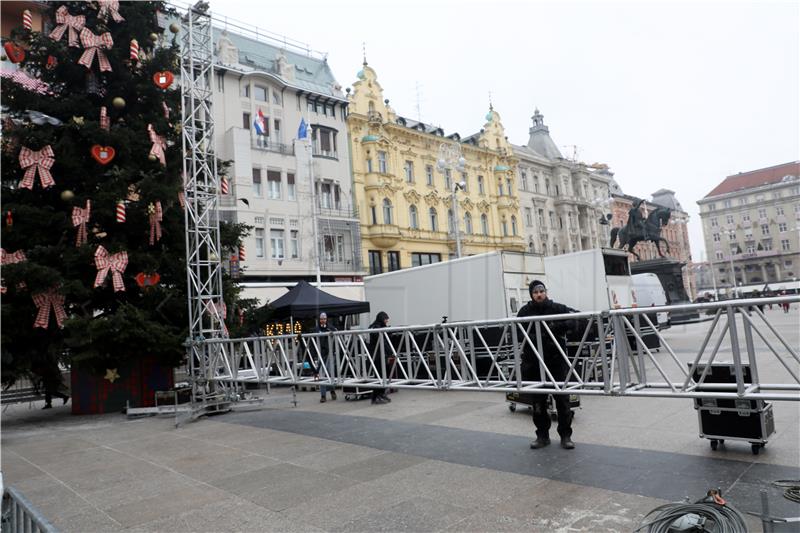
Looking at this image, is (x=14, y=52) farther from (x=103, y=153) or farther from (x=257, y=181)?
(x=257, y=181)

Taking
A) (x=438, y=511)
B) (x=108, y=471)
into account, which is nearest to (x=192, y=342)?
(x=108, y=471)

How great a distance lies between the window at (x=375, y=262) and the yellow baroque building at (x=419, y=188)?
0.11 ft

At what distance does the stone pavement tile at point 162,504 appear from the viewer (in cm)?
521

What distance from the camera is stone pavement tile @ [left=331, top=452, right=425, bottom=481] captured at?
6180mm

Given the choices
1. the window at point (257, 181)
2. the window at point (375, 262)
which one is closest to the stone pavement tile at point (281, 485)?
the window at point (257, 181)

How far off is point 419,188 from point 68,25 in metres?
29.3

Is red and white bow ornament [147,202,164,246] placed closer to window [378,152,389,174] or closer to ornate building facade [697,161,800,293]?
window [378,152,389,174]

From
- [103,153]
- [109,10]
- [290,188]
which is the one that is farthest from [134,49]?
[290,188]

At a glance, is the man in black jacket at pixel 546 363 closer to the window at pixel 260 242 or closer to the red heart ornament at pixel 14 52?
the red heart ornament at pixel 14 52

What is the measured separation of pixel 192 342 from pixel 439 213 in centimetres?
3125

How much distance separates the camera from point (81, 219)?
1223 cm

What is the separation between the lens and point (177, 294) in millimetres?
13172

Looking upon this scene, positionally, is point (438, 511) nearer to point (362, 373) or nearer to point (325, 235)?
point (362, 373)

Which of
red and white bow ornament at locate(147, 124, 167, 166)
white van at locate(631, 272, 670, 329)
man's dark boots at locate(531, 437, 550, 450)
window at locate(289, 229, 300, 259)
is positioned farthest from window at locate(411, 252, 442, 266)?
man's dark boots at locate(531, 437, 550, 450)
